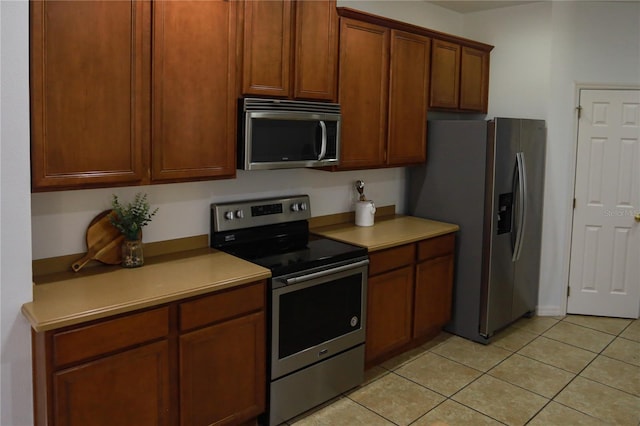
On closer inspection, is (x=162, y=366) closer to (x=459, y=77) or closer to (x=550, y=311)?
(x=459, y=77)

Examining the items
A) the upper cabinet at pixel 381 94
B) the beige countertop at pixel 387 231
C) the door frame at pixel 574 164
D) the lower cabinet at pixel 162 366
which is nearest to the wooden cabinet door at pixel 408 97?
the upper cabinet at pixel 381 94

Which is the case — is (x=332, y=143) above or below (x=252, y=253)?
above

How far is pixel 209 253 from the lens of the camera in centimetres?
297

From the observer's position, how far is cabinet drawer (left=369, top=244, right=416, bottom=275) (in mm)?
3354

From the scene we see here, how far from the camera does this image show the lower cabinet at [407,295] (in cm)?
342

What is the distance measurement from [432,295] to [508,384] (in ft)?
2.57

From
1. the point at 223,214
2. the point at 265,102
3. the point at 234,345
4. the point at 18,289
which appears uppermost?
the point at 265,102

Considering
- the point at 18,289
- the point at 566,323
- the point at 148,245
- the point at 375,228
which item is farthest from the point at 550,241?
the point at 18,289

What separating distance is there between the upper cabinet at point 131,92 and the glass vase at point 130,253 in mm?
327

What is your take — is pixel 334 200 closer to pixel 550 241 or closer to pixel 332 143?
pixel 332 143

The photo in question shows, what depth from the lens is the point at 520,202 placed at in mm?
4102

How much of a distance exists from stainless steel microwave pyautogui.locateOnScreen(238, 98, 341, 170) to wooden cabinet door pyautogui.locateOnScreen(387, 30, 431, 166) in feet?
2.10

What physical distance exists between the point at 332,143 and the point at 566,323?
2.68m

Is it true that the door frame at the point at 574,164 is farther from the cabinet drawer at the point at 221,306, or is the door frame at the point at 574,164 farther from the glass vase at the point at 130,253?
the glass vase at the point at 130,253
